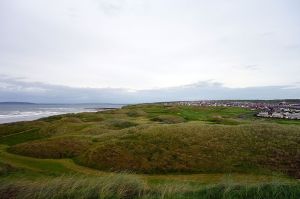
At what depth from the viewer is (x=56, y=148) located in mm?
33281

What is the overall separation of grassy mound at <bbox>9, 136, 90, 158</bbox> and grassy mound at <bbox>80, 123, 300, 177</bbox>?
1.60 meters

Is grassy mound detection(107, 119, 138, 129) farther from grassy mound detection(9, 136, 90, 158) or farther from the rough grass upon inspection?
the rough grass

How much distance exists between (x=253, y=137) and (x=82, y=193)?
2434 centimetres

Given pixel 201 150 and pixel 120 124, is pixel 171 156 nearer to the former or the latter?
pixel 201 150

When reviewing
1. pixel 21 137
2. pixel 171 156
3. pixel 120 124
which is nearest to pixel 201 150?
pixel 171 156

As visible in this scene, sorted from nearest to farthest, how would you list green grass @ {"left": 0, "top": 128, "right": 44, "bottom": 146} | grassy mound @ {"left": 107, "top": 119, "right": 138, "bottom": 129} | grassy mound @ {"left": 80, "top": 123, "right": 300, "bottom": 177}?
grassy mound @ {"left": 80, "top": 123, "right": 300, "bottom": 177}
green grass @ {"left": 0, "top": 128, "right": 44, "bottom": 146}
grassy mound @ {"left": 107, "top": 119, "right": 138, "bottom": 129}

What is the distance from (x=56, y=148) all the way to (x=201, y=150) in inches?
563

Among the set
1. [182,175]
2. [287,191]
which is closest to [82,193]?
[287,191]

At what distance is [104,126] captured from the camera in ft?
162

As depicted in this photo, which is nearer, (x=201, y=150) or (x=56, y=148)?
(x=201, y=150)

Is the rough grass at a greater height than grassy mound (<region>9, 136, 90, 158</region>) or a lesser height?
greater

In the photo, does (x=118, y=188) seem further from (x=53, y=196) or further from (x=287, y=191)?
(x=287, y=191)

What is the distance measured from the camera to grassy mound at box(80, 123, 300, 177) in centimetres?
2617

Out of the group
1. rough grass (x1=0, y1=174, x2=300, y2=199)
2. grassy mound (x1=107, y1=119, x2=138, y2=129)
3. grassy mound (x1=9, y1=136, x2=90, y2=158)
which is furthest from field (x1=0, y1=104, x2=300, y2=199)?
grassy mound (x1=107, y1=119, x2=138, y2=129)
